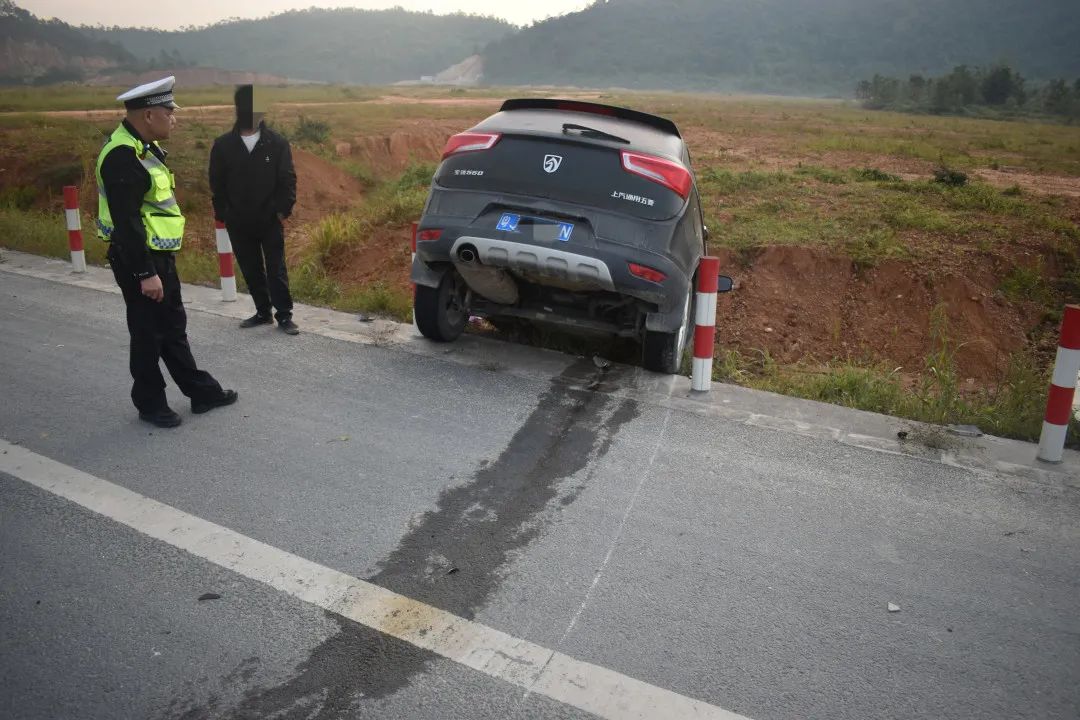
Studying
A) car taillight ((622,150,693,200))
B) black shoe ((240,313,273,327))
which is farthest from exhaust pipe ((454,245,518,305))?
black shoe ((240,313,273,327))

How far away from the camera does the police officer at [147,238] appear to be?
456 centimetres

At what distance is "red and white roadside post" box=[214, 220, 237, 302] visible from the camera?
306 inches

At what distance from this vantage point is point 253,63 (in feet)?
438

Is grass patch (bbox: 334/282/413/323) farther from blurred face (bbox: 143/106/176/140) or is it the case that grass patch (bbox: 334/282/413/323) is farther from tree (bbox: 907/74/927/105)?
tree (bbox: 907/74/927/105)

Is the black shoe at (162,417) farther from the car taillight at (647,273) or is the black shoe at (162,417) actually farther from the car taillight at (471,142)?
the car taillight at (647,273)

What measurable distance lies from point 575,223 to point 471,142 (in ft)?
3.48

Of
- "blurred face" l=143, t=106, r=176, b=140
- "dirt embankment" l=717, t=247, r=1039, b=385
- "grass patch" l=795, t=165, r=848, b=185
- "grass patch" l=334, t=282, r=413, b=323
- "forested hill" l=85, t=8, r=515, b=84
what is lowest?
"dirt embankment" l=717, t=247, r=1039, b=385

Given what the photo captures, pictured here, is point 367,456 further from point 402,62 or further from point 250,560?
point 402,62

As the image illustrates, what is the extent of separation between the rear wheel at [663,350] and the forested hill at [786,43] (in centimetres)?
11754

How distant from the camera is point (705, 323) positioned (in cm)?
563

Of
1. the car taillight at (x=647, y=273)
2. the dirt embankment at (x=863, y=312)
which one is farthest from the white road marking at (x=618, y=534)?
the dirt embankment at (x=863, y=312)

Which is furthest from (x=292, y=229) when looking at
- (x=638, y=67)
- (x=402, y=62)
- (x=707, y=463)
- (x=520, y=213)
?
(x=402, y=62)

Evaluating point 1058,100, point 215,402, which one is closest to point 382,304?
point 215,402

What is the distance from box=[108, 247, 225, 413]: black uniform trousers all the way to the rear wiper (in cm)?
269
